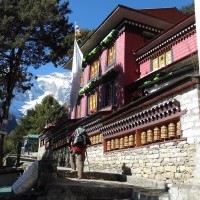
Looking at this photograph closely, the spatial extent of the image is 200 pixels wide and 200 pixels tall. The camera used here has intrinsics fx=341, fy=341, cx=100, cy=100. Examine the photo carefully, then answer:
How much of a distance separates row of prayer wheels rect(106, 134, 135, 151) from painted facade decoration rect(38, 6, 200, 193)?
0.13 feet

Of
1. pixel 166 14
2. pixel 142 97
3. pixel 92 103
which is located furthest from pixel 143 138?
pixel 92 103

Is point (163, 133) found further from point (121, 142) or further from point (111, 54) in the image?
point (111, 54)

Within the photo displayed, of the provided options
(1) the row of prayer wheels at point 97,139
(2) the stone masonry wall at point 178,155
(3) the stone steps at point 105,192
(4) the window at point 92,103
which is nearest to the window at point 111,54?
(4) the window at point 92,103

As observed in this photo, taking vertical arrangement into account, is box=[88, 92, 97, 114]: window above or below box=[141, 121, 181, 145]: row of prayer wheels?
above

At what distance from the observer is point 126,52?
21.8 m

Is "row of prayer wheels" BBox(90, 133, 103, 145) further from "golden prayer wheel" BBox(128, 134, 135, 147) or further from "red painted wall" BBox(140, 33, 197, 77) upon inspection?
"red painted wall" BBox(140, 33, 197, 77)

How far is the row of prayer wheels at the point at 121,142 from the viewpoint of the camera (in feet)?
44.2

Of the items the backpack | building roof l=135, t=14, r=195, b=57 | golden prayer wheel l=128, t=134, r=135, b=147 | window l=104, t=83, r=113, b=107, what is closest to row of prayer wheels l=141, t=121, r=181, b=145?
golden prayer wheel l=128, t=134, r=135, b=147

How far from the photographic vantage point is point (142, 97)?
12.3 metres

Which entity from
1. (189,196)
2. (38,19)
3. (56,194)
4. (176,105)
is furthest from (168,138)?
(38,19)

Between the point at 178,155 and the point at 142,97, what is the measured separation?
2.93m

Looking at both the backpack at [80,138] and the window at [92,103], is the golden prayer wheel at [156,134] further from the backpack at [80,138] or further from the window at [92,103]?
the window at [92,103]

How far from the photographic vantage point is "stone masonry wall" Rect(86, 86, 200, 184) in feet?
31.1

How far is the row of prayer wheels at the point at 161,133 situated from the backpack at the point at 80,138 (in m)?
2.36
